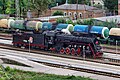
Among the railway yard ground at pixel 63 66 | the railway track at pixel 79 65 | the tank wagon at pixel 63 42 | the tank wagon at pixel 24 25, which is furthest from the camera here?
the tank wagon at pixel 24 25

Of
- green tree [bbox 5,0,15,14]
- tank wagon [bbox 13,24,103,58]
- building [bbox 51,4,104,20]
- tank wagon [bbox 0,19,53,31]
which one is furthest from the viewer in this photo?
building [bbox 51,4,104,20]

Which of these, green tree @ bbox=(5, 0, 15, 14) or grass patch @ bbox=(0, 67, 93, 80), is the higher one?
green tree @ bbox=(5, 0, 15, 14)

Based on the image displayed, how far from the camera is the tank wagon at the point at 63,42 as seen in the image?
30.8 meters

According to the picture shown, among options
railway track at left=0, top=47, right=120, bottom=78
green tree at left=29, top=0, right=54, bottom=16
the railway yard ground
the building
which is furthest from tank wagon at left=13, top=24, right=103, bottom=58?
the building

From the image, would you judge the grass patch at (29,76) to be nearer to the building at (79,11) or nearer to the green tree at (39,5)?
the green tree at (39,5)

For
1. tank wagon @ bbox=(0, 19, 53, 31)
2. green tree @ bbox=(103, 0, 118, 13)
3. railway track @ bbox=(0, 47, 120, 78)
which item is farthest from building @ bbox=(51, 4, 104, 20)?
railway track @ bbox=(0, 47, 120, 78)

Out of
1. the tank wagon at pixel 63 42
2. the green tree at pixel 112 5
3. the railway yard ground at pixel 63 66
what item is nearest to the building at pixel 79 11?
the green tree at pixel 112 5

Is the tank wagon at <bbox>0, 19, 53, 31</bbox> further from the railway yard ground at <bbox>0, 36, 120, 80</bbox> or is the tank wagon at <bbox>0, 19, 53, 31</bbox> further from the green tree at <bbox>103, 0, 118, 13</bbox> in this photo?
the green tree at <bbox>103, 0, 118, 13</bbox>

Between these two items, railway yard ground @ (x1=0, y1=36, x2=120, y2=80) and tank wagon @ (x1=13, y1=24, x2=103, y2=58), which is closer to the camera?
railway yard ground @ (x1=0, y1=36, x2=120, y2=80)

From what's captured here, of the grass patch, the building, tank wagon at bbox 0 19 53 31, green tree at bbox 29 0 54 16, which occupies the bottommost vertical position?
the grass patch

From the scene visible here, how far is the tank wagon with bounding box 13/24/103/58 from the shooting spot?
30.8 m

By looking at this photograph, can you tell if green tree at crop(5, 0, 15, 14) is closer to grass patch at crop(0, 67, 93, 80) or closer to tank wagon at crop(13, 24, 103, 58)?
tank wagon at crop(13, 24, 103, 58)

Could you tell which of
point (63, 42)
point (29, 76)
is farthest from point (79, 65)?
point (29, 76)

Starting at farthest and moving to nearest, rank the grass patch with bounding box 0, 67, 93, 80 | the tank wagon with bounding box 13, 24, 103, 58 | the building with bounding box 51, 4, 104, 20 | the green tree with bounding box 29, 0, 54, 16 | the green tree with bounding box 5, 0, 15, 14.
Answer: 1. the building with bounding box 51, 4, 104, 20
2. the green tree with bounding box 5, 0, 15, 14
3. the green tree with bounding box 29, 0, 54, 16
4. the tank wagon with bounding box 13, 24, 103, 58
5. the grass patch with bounding box 0, 67, 93, 80
